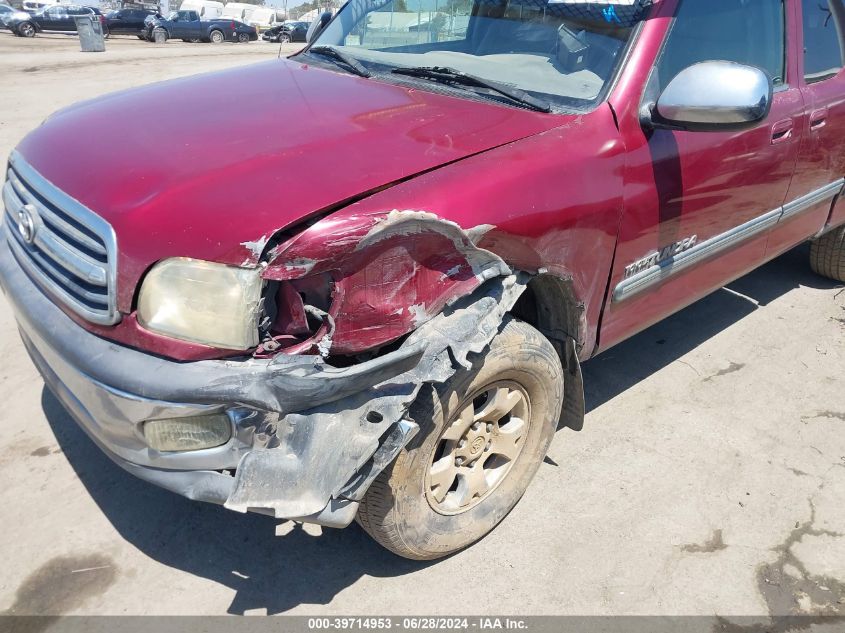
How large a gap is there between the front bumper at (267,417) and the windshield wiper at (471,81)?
1051 millimetres

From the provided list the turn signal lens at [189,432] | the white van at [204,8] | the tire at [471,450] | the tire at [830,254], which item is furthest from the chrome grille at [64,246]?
the white van at [204,8]

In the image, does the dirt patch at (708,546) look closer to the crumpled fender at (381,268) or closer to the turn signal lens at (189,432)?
the crumpled fender at (381,268)

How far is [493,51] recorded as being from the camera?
269cm

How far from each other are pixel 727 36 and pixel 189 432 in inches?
103

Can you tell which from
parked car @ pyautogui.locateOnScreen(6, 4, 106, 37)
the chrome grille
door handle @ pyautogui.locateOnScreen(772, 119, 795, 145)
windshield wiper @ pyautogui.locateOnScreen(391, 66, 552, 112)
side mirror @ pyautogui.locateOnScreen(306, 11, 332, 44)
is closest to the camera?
the chrome grille

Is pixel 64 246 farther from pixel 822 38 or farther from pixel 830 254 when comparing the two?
pixel 830 254

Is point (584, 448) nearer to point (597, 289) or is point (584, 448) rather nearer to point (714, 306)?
point (597, 289)

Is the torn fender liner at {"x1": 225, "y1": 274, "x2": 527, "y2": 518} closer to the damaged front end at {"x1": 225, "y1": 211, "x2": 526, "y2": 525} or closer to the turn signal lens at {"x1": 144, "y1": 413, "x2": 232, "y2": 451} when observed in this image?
the damaged front end at {"x1": 225, "y1": 211, "x2": 526, "y2": 525}

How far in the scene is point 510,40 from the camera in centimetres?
265

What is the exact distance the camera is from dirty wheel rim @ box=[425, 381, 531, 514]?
2102mm

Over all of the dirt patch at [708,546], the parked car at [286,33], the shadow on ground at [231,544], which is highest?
the shadow on ground at [231,544]

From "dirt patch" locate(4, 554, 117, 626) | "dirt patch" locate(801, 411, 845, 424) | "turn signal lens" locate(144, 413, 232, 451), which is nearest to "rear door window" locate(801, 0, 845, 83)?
"dirt patch" locate(801, 411, 845, 424)

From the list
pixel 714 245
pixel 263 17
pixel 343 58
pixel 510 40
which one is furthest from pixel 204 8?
pixel 714 245

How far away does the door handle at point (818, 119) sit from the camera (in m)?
3.05
